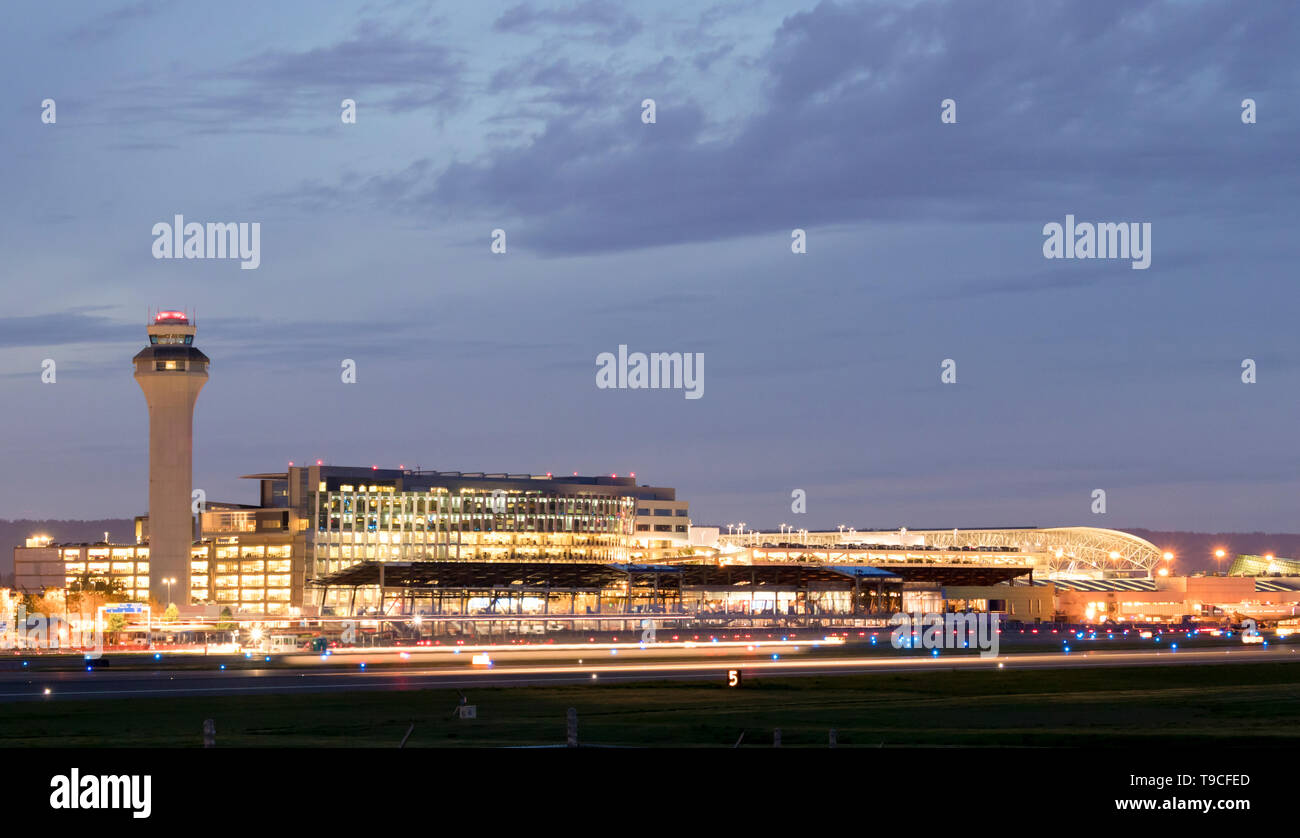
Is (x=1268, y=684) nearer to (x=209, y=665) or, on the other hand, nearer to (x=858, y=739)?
(x=858, y=739)

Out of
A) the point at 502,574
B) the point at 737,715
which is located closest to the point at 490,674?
the point at 737,715

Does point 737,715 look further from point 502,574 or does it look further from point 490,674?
point 502,574

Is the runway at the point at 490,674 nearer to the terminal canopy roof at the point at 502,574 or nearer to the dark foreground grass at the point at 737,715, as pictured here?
the dark foreground grass at the point at 737,715

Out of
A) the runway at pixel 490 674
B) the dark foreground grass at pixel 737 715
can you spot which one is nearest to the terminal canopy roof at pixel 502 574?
the runway at pixel 490 674

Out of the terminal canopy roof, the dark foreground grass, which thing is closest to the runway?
the dark foreground grass

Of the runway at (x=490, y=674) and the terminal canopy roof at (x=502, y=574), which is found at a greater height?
the terminal canopy roof at (x=502, y=574)

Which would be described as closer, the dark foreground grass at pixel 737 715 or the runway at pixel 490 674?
the dark foreground grass at pixel 737 715
